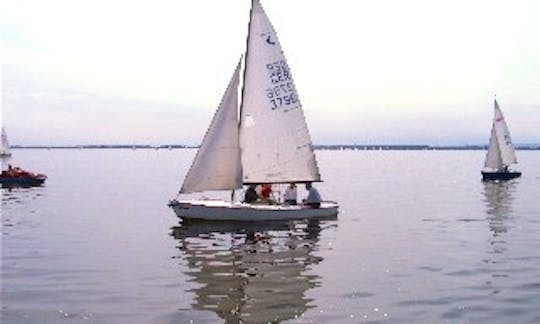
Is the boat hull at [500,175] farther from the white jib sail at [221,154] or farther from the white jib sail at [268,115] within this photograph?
the white jib sail at [221,154]

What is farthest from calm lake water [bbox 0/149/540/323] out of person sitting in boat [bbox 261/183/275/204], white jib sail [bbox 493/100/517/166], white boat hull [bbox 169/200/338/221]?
white jib sail [bbox 493/100/517/166]

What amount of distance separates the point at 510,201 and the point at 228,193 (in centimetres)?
2660

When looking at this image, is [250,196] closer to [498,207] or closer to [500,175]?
[498,207]

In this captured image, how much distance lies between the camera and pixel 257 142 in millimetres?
38906

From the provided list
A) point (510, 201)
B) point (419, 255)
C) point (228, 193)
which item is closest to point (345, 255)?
point (419, 255)

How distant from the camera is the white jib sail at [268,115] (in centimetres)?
3859

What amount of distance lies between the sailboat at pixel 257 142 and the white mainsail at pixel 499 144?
1980 inches

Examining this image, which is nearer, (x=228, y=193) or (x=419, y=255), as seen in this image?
(x=419, y=255)

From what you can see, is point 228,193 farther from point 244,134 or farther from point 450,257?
point 450,257

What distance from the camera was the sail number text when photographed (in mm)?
39406

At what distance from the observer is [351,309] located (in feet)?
60.0

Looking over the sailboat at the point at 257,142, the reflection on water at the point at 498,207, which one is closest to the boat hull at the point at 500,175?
the reflection on water at the point at 498,207

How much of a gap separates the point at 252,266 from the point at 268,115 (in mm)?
15966

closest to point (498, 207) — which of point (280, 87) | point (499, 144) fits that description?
point (280, 87)
